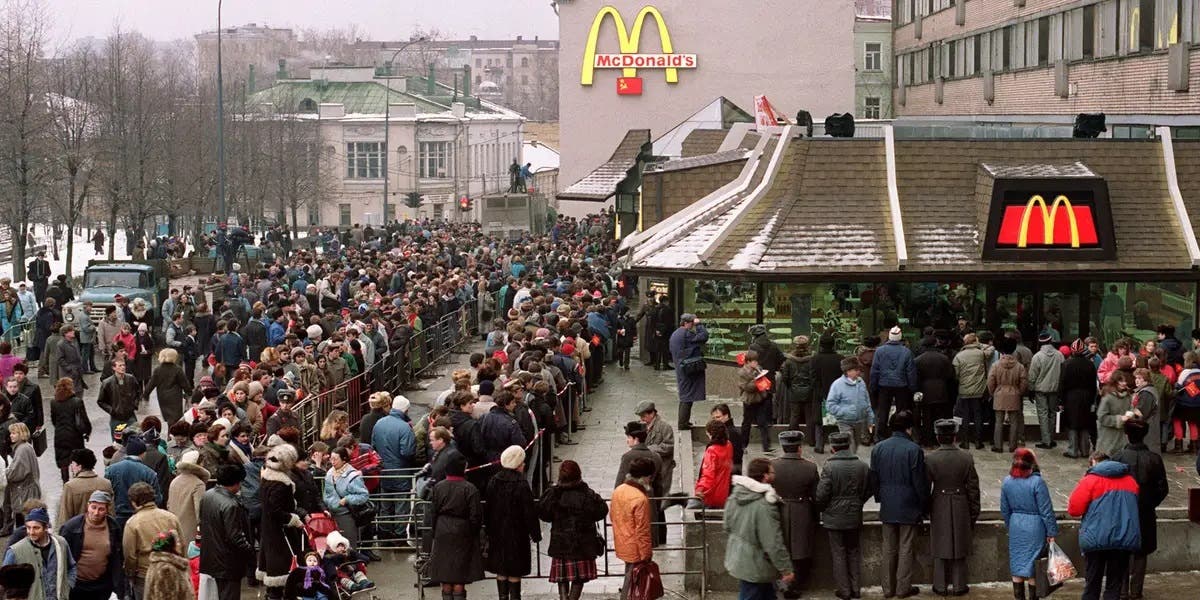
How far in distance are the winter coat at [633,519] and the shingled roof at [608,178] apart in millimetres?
28296

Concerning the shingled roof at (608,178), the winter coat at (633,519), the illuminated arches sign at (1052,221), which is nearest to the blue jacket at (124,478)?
the winter coat at (633,519)

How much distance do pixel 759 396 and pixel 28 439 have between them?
26.3 feet

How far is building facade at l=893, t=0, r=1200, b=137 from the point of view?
3897cm

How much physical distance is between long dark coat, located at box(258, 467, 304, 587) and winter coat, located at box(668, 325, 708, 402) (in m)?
9.00

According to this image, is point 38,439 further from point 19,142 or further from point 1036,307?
point 19,142

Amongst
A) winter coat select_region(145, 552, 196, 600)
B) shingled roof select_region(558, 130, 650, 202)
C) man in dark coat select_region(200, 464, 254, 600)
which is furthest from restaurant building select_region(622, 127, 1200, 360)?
shingled roof select_region(558, 130, 650, 202)

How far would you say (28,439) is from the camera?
1842cm

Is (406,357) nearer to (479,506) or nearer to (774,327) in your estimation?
(774,327)

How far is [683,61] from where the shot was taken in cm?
7894

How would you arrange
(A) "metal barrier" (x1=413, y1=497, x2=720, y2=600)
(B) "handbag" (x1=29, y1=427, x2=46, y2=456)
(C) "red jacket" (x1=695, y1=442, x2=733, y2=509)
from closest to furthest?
(A) "metal barrier" (x1=413, y1=497, x2=720, y2=600), (C) "red jacket" (x1=695, y1=442, x2=733, y2=509), (B) "handbag" (x1=29, y1=427, x2=46, y2=456)

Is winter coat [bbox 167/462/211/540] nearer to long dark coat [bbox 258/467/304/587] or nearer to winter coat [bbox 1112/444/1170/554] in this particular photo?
long dark coat [bbox 258/467/304/587]

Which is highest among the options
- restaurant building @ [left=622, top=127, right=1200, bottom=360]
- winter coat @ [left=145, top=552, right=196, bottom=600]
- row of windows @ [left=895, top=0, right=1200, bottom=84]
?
row of windows @ [left=895, top=0, right=1200, bottom=84]

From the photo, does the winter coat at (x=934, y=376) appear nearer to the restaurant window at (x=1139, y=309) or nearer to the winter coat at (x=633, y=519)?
the restaurant window at (x=1139, y=309)

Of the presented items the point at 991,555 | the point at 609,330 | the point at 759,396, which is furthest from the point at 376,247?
the point at 991,555
